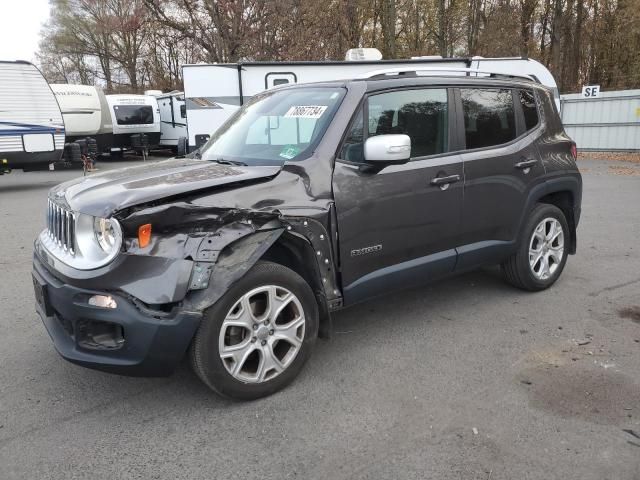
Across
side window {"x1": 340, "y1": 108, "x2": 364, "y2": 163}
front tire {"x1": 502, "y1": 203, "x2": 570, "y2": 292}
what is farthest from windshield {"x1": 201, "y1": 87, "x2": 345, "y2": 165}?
front tire {"x1": 502, "y1": 203, "x2": 570, "y2": 292}

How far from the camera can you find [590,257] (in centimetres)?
620

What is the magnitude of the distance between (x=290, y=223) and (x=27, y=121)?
12.2 meters

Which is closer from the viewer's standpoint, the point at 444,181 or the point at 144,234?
the point at 144,234

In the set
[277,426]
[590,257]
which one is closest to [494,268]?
[590,257]

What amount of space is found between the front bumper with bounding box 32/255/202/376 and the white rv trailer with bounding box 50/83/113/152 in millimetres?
19423

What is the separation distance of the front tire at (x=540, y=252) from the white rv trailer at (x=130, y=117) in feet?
68.5

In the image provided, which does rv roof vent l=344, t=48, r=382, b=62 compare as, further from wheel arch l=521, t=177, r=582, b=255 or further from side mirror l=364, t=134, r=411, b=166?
side mirror l=364, t=134, r=411, b=166

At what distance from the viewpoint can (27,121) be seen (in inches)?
510

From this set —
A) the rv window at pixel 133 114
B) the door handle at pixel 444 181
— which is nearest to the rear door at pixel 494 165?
the door handle at pixel 444 181

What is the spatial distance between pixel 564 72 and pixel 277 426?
108 feet

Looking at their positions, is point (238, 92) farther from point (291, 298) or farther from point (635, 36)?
point (635, 36)

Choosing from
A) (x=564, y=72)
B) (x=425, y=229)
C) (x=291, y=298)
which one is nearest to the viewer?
(x=291, y=298)

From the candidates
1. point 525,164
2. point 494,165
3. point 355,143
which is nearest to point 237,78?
point 525,164

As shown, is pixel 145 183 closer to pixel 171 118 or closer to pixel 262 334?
pixel 262 334
